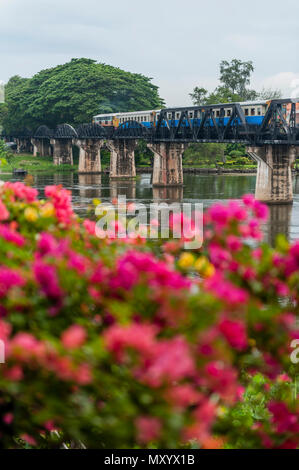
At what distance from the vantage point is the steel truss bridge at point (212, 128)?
53250 millimetres

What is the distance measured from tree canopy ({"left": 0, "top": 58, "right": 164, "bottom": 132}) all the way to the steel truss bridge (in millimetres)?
9238

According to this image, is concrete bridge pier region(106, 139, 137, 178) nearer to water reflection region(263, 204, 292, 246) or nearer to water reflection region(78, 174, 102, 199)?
water reflection region(78, 174, 102, 199)

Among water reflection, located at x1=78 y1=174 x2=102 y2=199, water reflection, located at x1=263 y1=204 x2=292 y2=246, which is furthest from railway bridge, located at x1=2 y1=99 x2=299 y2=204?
water reflection, located at x1=78 y1=174 x2=102 y2=199

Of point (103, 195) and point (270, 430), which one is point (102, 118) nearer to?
point (103, 195)

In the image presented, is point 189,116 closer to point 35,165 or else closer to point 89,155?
point 89,155

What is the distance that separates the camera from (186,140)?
66750 mm

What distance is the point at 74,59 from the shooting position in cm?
11850

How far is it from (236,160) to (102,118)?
872 inches

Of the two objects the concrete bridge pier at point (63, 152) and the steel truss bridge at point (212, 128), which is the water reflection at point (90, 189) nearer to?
the steel truss bridge at point (212, 128)

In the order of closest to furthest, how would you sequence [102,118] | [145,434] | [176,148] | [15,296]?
[145,434] → [15,296] → [176,148] → [102,118]

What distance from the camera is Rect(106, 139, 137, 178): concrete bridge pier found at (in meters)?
87.3

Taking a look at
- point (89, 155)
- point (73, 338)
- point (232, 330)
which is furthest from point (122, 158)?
point (73, 338)

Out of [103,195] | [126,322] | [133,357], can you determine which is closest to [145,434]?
[133,357]

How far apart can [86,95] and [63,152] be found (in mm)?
10795
